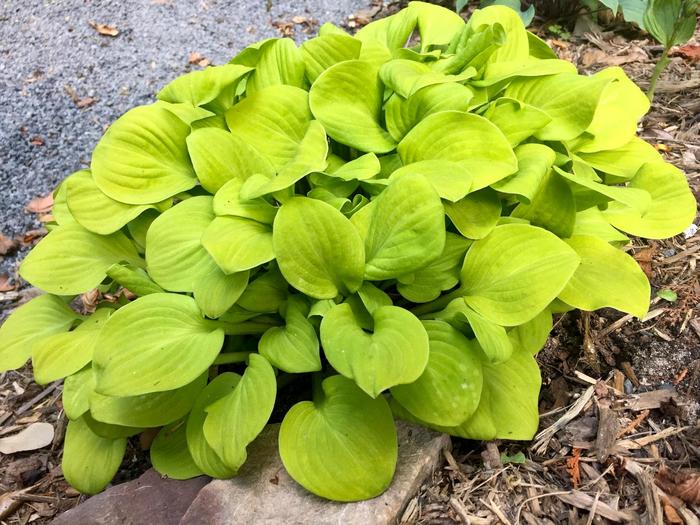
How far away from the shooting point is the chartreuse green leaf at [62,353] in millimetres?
1559

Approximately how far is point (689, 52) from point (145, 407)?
3164mm

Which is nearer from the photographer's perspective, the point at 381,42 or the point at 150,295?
the point at 150,295

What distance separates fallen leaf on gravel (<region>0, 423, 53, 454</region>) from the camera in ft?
6.48

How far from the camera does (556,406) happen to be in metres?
1.79

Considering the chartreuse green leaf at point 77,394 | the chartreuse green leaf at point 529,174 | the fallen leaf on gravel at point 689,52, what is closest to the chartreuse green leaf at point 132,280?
the chartreuse green leaf at point 77,394

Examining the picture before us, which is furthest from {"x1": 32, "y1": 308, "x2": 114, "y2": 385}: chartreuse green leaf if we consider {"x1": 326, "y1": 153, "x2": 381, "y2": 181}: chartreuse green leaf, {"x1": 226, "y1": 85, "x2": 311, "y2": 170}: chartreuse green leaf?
{"x1": 326, "y1": 153, "x2": 381, "y2": 181}: chartreuse green leaf

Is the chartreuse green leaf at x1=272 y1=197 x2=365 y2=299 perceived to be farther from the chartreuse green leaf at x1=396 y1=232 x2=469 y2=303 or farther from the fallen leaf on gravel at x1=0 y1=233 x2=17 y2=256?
the fallen leaf on gravel at x1=0 y1=233 x2=17 y2=256

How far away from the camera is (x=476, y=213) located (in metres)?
1.57

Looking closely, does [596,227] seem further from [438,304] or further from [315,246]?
[315,246]

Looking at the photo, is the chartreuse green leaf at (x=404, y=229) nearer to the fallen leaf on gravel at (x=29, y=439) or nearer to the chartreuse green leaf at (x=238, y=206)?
the chartreuse green leaf at (x=238, y=206)

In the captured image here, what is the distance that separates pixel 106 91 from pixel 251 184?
2.32 m

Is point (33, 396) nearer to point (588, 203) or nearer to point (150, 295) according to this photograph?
point (150, 295)

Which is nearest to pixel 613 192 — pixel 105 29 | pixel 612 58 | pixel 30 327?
pixel 30 327

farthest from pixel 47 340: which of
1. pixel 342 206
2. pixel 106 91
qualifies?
pixel 106 91
